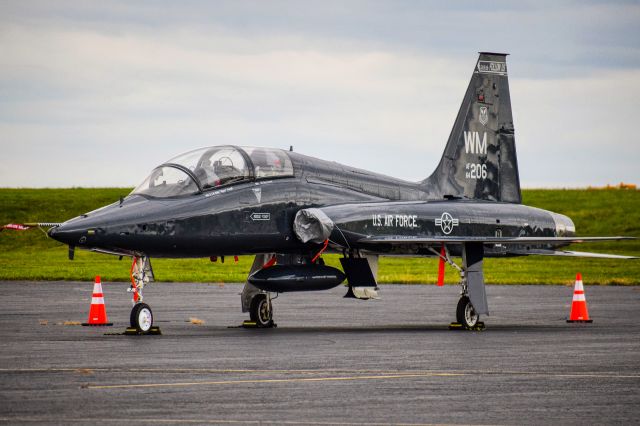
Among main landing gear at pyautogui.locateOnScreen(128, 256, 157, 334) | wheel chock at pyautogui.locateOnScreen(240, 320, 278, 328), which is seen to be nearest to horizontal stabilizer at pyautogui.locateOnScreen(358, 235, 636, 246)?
wheel chock at pyautogui.locateOnScreen(240, 320, 278, 328)

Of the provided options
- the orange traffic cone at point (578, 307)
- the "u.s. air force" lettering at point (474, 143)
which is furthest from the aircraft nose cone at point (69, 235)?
the orange traffic cone at point (578, 307)

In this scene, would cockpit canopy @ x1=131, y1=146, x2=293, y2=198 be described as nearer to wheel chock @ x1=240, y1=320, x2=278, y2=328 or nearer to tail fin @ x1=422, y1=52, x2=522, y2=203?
wheel chock @ x1=240, y1=320, x2=278, y2=328

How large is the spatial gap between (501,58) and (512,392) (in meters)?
14.0

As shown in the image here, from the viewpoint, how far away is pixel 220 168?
64.4ft

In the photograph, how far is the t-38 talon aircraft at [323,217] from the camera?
730 inches

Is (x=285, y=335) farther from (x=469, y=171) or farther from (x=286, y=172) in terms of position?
(x=469, y=171)

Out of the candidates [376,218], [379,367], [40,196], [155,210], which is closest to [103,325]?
[155,210]

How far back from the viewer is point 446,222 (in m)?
21.6

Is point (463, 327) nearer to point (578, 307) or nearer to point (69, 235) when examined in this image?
point (578, 307)

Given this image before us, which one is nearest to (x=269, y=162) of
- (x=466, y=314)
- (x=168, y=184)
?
(x=168, y=184)

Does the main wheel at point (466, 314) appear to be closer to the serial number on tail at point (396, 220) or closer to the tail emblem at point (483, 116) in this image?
the serial number on tail at point (396, 220)

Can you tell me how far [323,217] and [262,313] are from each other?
7.44 ft

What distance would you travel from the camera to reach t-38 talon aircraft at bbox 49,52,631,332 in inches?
730

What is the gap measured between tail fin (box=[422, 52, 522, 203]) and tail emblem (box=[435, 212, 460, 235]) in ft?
7.17
